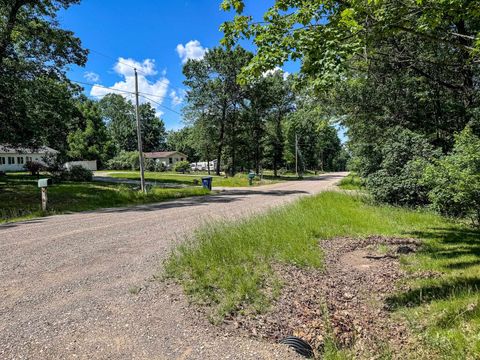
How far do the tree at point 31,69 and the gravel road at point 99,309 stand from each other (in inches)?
463

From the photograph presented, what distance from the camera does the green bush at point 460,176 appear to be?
767 cm

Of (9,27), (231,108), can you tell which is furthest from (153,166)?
(9,27)

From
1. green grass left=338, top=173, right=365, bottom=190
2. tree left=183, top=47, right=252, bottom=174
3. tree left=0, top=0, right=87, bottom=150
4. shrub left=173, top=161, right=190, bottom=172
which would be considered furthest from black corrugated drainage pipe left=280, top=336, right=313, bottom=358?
shrub left=173, top=161, right=190, bottom=172

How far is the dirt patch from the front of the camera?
3.57 metres

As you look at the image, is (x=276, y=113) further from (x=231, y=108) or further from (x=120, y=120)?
(x=120, y=120)

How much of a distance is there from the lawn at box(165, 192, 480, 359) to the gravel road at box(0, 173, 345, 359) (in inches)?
17.3

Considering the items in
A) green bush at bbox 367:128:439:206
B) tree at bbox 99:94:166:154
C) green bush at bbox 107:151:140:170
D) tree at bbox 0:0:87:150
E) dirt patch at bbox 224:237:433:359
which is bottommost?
dirt patch at bbox 224:237:433:359

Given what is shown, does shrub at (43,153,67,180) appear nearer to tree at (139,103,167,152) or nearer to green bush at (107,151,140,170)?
green bush at (107,151,140,170)

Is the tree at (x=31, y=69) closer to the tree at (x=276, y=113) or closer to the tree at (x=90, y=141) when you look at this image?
the tree at (x=276, y=113)

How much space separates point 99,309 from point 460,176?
7.80 metres

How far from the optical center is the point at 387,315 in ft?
13.5

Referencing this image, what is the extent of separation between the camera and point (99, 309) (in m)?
4.00

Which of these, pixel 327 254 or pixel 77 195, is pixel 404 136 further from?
pixel 77 195

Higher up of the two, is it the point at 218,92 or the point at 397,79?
the point at 218,92
